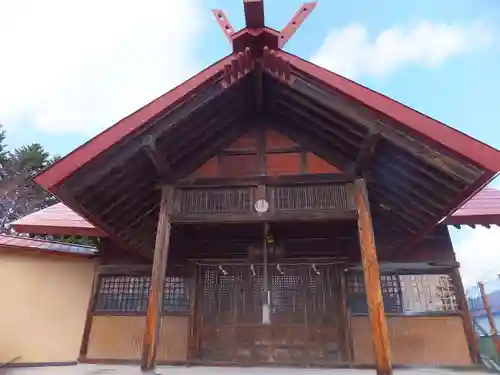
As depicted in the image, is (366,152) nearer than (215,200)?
Yes

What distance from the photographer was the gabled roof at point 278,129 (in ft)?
13.3

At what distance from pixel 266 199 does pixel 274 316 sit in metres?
2.25

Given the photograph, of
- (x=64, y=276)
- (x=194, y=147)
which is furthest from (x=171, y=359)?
(x=194, y=147)

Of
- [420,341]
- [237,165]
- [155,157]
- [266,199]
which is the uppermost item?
[237,165]

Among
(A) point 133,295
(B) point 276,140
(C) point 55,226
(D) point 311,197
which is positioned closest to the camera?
(D) point 311,197

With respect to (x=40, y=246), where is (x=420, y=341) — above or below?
below

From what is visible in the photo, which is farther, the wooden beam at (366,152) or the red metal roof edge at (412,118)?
the wooden beam at (366,152)

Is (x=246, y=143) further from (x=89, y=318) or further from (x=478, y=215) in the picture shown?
(x=89, y=318)

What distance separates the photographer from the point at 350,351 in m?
5.71

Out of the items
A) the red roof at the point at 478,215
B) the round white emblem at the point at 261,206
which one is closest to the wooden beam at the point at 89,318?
the round white emblem at the point at 261,206

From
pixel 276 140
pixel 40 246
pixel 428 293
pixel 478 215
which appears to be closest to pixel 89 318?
pixel 40 246

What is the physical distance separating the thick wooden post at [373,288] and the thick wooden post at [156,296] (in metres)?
2.32

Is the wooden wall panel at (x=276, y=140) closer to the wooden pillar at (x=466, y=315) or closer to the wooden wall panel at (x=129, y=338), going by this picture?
the wooden wall panel at (x=129, y=338)

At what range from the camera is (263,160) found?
548 cm
